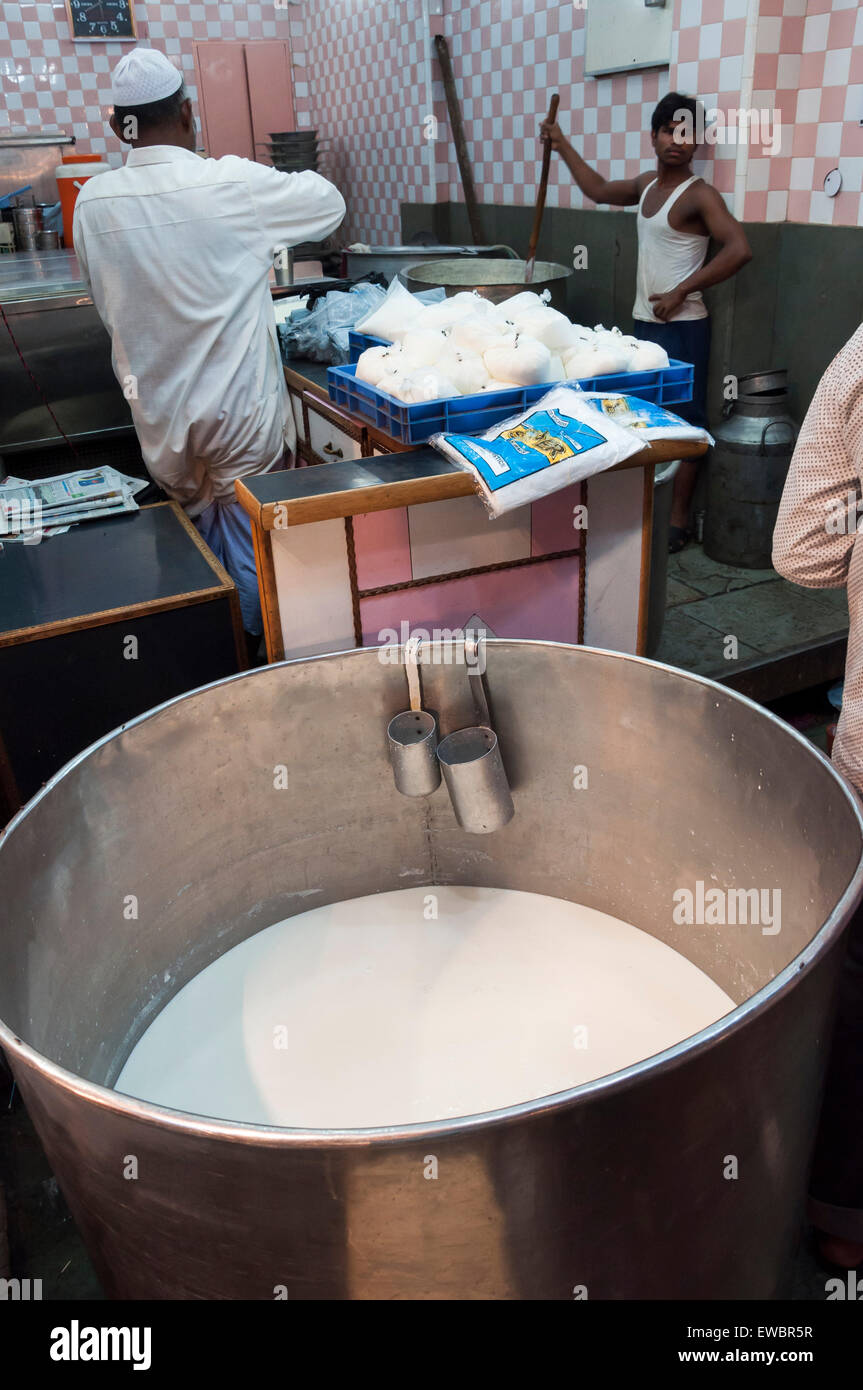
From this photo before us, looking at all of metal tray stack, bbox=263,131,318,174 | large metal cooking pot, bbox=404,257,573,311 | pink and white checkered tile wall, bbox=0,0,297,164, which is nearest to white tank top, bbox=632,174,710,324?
large metal cooking pot, bbox=404,257,573,311

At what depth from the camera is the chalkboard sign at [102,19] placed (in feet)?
21.0

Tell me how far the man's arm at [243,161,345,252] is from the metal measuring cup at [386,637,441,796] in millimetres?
1400

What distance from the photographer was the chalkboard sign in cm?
641

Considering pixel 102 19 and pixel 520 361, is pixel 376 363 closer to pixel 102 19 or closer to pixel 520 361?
pixel 520 361

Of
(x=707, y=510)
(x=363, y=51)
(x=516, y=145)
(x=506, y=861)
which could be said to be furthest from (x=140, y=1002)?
(x=363, y=51)

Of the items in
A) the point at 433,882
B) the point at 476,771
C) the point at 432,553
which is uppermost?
the point at 432,553

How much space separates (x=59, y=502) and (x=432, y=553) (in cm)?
128

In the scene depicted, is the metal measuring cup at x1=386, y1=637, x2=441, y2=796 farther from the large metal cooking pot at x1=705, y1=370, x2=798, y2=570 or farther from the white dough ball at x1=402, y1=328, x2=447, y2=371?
the large metal cooking pot at x1=705, y1=370, x2=798, y2=570

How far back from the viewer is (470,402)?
6.07ft

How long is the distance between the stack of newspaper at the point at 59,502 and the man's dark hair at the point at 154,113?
872mm

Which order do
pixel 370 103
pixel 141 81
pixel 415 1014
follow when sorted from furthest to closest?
pixel 370 103 → pixel 141 81 → pixel 415 1014

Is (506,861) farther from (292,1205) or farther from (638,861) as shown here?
(292,1205)

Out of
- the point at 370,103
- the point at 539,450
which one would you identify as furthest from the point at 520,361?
the point at 370,103

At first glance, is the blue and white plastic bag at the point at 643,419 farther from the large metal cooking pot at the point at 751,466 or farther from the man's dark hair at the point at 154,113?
the large metal cooking pot at the point at 751,466
